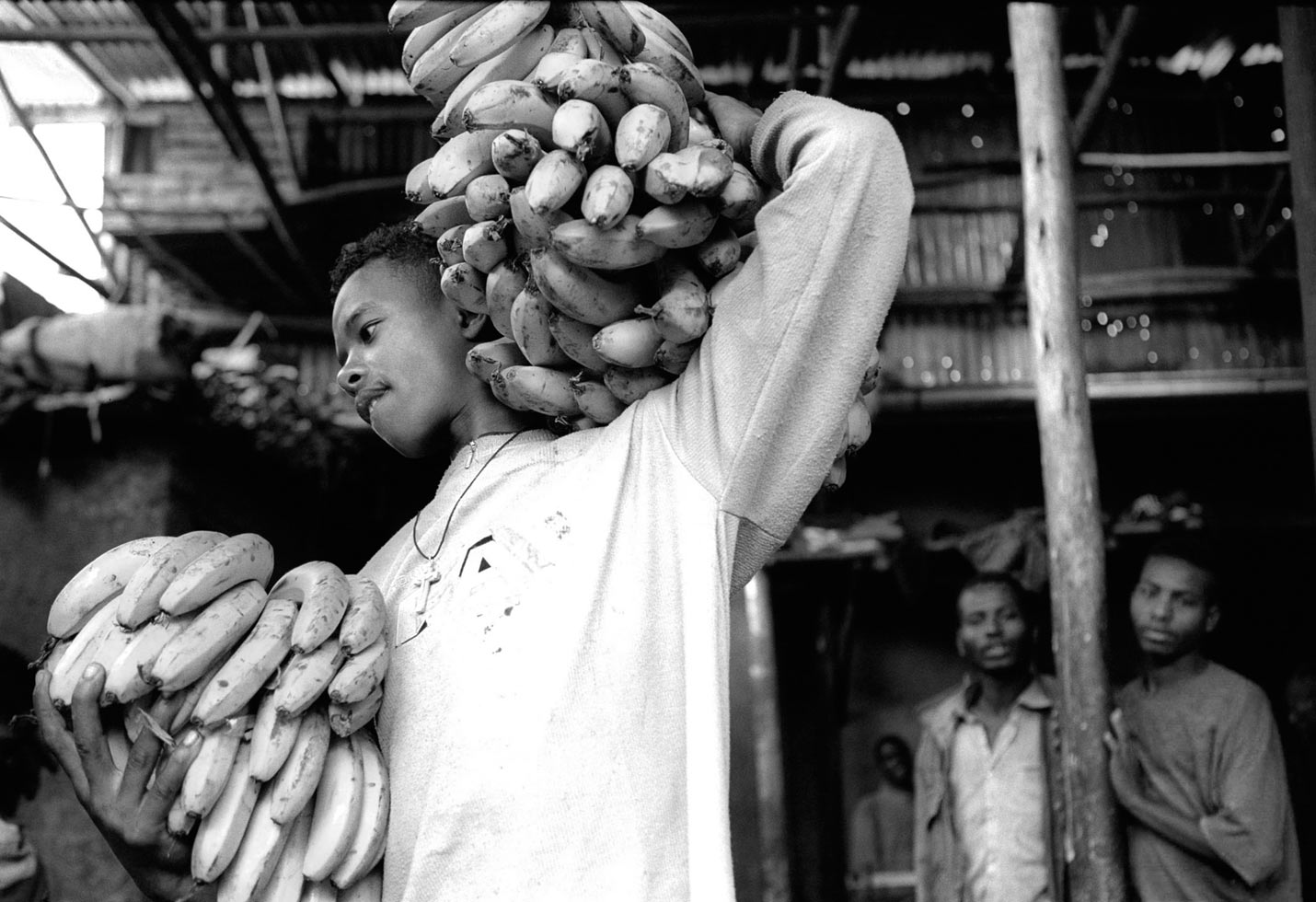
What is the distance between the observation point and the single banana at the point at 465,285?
86.3 inches

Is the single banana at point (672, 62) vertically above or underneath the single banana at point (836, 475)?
above

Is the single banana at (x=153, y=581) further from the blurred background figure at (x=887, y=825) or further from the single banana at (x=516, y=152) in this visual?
the blurred background figure at (x=887, y=825)

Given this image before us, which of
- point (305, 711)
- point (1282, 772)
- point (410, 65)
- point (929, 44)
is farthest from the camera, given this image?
point (929, 44)

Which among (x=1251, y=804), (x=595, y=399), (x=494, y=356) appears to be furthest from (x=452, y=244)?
(x=1251, y=804)

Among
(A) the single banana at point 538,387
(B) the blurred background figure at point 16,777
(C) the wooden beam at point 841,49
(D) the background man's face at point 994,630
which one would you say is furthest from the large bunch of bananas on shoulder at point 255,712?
(C) the wooden beam at point 841,49

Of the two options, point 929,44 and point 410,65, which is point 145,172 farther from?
point 410,65

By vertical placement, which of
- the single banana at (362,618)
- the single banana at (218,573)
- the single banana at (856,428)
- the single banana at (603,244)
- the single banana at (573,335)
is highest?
the single banana at (603,244)

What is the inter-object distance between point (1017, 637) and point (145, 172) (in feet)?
18.7

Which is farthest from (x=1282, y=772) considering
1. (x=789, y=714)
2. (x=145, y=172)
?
(x=145, y=172)

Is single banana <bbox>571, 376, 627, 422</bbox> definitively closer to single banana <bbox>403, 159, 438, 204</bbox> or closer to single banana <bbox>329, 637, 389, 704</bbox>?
single banana <bbox>403, 159, 438, 204</bbox>

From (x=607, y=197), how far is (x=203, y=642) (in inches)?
31.8

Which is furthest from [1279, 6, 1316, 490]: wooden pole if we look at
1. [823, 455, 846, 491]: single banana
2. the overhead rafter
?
the overhead rafter

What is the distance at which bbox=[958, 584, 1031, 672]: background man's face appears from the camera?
5.41 m

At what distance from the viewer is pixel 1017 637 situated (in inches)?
212
